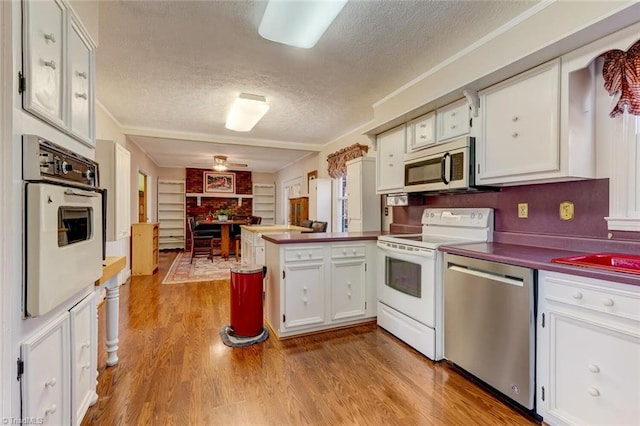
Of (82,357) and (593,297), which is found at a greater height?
(593,297)

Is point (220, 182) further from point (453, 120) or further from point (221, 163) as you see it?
point (453, 120)

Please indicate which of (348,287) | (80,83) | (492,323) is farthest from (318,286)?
(80,83)

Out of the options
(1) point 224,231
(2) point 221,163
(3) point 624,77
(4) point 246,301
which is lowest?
(4) point 246,301

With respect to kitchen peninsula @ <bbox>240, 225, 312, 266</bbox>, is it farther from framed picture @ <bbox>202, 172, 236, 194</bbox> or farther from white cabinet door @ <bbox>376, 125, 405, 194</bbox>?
framed picture @ <bbox>202, 172, 236, 194</bbox>

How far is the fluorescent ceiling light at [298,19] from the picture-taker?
1675 millimetres

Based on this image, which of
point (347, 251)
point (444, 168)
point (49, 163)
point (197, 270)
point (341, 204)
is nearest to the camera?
point (49, 163)

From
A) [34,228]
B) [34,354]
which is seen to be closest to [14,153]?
[34,228]

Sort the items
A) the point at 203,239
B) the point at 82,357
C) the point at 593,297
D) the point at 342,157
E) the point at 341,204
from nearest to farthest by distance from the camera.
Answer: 1. the point at 593,297
2. the point at 82,357
3. the point at 342,157
4. the point at 341,204
5. the point at 203,239

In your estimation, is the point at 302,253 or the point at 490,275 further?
the point at 302,253

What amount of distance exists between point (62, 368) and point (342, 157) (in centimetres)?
413

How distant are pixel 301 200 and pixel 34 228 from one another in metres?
5.81

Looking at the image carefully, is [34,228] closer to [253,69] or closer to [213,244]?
[253,69]

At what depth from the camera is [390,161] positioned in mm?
3277

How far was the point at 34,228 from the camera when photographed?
3.32 ft
